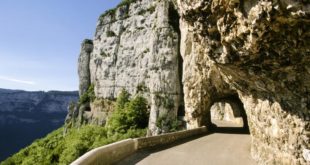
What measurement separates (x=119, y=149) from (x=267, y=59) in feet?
23.8

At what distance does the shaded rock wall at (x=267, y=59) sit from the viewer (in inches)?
318

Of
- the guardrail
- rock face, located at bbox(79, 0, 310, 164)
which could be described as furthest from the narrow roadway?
rock face, located at bbox(79, 0, 310, 164)

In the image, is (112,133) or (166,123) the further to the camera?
(112,133)

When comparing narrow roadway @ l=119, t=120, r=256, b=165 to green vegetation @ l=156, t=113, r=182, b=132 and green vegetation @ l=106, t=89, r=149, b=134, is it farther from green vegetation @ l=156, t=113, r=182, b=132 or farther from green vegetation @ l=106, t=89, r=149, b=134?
green vegetation @ l=106, t=89, r=149, b=134

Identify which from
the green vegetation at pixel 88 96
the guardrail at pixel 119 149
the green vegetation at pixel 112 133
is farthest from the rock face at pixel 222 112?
the guardrail at pixel 119 149

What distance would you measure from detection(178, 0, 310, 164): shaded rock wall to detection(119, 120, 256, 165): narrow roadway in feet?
5.10

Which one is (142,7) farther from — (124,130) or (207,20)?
(207,20)

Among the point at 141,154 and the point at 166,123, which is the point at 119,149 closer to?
the point at 141,154

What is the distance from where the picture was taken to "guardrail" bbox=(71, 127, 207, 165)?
374 inches

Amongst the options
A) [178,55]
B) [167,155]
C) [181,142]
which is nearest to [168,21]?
[178,55]

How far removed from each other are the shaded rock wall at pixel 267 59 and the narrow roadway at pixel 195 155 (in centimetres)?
156

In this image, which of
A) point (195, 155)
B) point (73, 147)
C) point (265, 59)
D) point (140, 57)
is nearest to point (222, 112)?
point (140, 57)

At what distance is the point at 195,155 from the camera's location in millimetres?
15180

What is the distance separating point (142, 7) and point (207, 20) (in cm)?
6003
